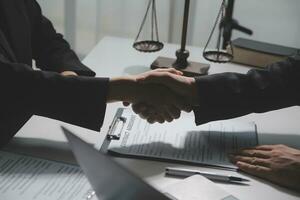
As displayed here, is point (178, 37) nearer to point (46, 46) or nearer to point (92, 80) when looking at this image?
point (46, 46)

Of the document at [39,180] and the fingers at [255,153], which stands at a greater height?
the fingers at [255,153]

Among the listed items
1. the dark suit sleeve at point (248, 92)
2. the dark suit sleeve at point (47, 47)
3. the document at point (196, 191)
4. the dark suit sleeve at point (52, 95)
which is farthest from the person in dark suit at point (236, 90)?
the dark suit sleeve at point (47, 47)

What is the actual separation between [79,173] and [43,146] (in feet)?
0.53

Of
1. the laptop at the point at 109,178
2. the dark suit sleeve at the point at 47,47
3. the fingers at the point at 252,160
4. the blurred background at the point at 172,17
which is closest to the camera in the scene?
the laptop at the point at 109,178

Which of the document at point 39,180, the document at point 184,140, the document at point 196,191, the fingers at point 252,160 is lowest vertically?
the document at point 39,180

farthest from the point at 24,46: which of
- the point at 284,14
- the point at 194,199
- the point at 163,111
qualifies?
the point at 284,14

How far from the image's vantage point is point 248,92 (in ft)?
3.62

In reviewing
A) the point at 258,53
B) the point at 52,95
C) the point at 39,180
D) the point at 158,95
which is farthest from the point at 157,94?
the point at 258,53

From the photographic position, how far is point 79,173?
881mm

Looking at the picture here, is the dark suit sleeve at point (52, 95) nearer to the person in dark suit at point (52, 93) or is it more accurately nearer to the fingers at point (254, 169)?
the person in dark suit at point (52, 93)

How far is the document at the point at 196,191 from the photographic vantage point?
814 mm

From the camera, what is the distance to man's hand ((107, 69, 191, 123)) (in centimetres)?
106

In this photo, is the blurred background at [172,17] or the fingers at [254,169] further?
the blurred background at [172,17]

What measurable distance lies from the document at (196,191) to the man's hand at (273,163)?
0.36 ft
